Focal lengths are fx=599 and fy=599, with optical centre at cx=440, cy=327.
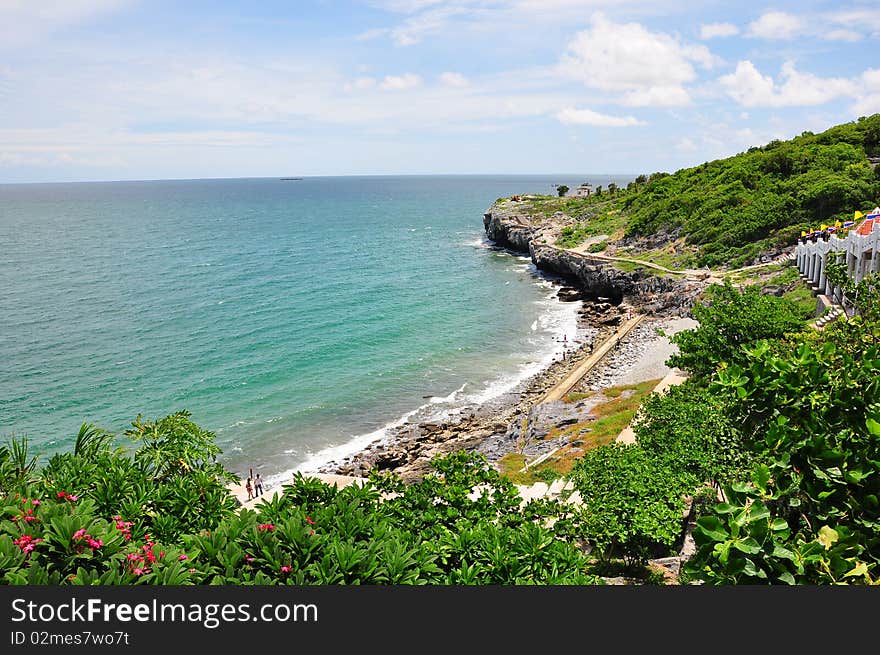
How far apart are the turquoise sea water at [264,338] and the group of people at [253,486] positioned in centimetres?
122

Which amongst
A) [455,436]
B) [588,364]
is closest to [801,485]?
[455,436]

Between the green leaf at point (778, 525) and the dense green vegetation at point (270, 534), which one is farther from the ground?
the green leaf at point (778, 525)

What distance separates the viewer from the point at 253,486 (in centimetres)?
3319

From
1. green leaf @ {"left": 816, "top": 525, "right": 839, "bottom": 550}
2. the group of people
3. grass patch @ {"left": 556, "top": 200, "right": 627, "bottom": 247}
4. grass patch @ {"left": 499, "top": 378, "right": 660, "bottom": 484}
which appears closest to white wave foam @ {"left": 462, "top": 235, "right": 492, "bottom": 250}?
grass patch @ {"left": 556, "top": 200, "right": 627, "bottom": 247}

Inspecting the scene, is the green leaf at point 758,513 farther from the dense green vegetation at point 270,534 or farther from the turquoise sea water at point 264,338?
the turquoise sea water at point 264,338

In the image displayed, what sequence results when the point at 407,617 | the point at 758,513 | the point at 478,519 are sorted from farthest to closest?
the point at 478,519, the point at 758,513, the point at 407,617

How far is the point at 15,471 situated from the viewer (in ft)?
45.3

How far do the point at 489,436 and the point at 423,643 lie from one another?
109ft

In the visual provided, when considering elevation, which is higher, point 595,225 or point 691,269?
point 595,225

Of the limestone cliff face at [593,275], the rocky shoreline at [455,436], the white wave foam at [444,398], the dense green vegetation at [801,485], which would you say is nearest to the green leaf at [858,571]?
the dense green vegetation at [801,485]

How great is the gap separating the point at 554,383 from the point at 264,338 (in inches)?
1071

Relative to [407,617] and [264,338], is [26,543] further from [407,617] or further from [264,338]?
[264,338]

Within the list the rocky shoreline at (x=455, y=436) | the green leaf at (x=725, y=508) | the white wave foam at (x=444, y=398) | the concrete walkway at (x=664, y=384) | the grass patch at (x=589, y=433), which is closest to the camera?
the green leaf at (x=725, y=508)

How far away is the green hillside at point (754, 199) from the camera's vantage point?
6318 centimetres
